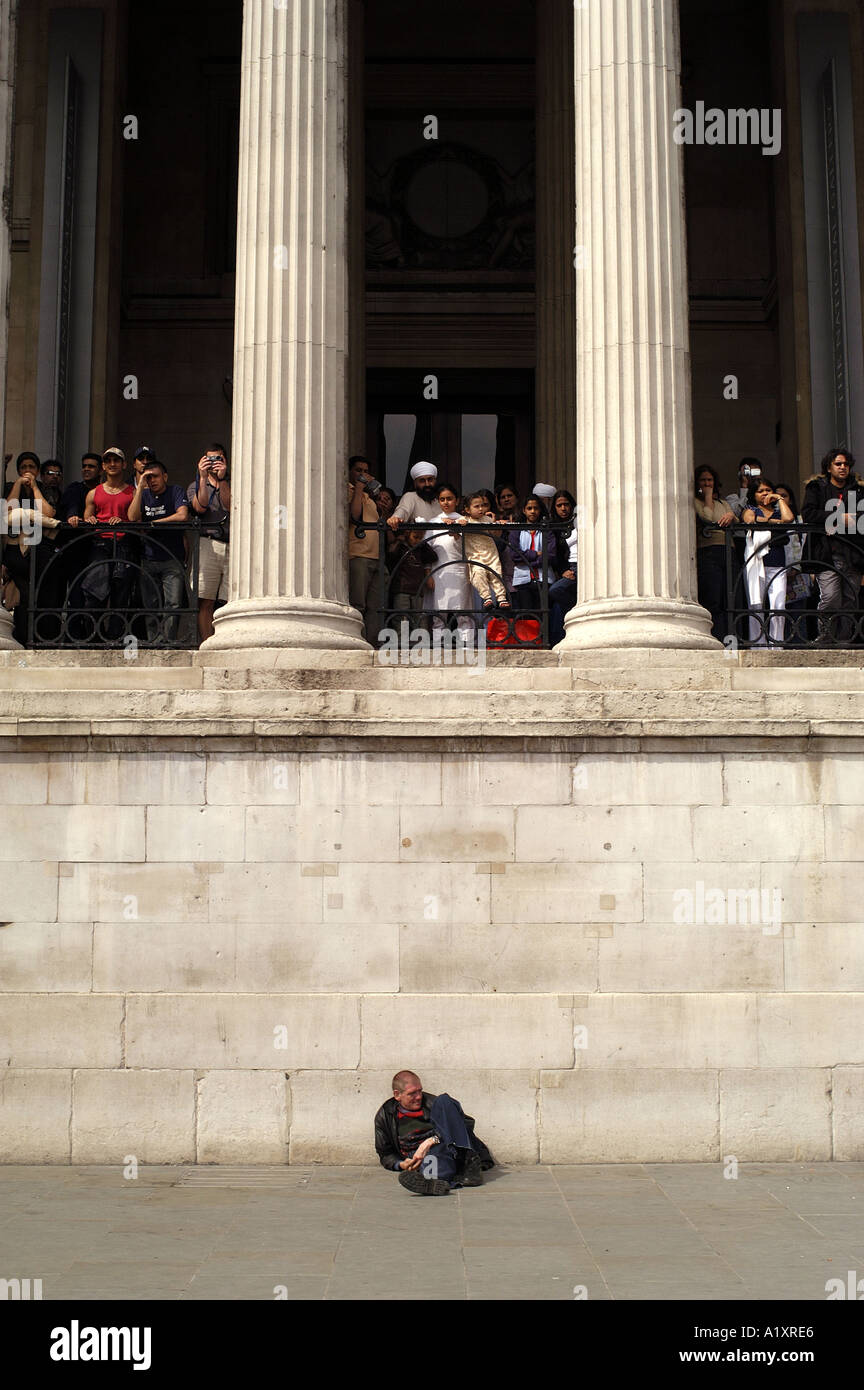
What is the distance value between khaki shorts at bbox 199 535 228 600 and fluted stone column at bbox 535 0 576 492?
6913 millimetres

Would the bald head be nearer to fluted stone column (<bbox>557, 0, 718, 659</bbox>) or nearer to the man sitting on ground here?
the man sitting on ground

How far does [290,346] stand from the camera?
1477 centimetres

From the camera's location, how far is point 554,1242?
398 inches

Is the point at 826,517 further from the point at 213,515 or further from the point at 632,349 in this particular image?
the point at 213,515

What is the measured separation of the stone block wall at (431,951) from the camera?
13.2 meters

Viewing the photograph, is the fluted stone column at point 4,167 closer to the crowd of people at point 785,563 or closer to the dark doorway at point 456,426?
the crowd of people at point 785,563

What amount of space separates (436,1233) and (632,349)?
8.62m

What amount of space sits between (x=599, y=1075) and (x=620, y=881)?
1749 mm

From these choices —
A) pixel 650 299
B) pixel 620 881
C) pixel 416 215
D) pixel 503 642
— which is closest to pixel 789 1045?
pixel 620 881

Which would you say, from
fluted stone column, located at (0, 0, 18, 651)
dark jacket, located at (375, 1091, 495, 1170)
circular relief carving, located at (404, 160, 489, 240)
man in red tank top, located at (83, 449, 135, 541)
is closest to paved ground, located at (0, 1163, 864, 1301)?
dark jacket, located at (375, 1091, 495, 1170)

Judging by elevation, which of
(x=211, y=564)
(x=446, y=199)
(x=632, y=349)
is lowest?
(x=211, y=564)

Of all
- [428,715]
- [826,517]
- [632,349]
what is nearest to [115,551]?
[428,715]

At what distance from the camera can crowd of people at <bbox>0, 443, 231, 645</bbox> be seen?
1546 centimetres

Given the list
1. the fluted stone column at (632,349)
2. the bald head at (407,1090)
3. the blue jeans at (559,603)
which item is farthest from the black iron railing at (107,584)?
the bald head at (407,1090)
